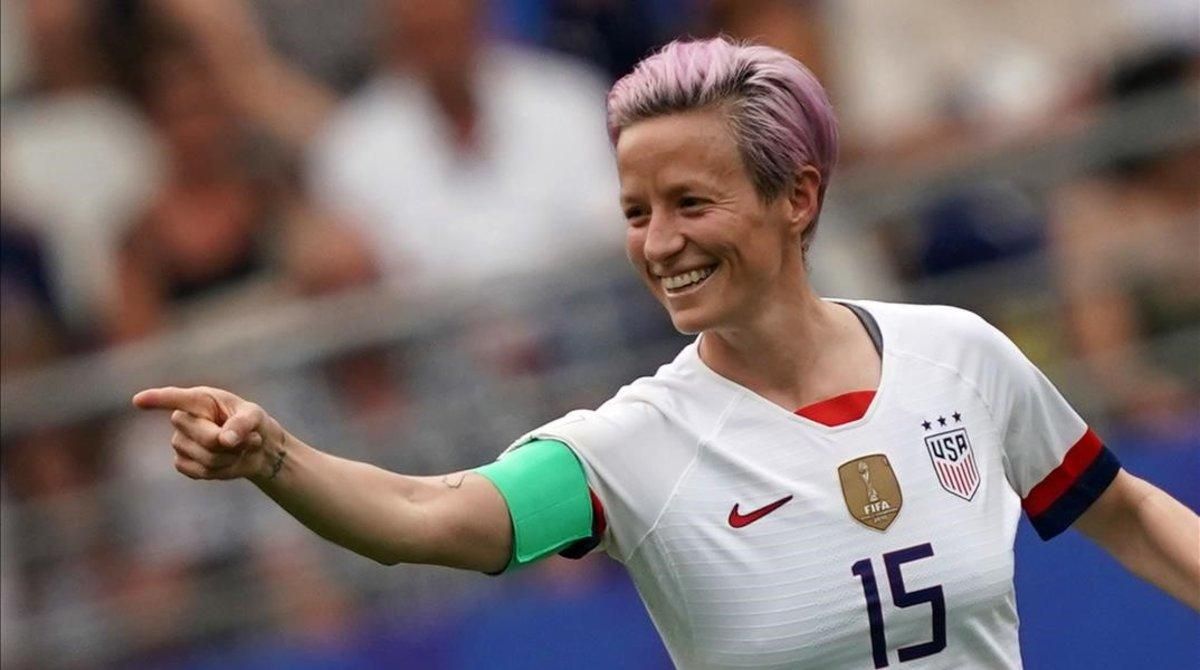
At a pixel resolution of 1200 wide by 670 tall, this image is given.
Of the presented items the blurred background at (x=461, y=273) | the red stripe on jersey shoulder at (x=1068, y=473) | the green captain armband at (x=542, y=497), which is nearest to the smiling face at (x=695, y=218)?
the green captain armband at (x=542, y=497)

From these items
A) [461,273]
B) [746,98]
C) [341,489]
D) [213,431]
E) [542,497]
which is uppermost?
[746,98]

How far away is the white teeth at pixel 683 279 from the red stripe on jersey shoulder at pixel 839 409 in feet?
1.01

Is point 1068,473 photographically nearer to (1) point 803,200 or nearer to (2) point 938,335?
(2) point 938,335

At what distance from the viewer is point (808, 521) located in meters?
4.12

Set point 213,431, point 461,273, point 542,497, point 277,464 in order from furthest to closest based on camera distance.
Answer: point 461,273, point 542,497, point 277,464, point 213,431

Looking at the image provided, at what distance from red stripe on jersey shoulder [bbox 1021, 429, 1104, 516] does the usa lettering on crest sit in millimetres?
244

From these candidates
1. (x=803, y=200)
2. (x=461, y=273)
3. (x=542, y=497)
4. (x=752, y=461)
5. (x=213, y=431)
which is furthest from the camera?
(x=461, y=273)

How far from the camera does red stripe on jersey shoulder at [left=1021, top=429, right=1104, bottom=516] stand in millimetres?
4449

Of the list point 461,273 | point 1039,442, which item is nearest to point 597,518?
point 1039,442

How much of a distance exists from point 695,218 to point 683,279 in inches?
4.3

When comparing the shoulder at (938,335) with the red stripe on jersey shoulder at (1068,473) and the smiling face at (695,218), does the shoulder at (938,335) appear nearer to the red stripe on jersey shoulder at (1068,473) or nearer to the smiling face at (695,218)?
the red stripe on jersey shoulder at (1068,473)

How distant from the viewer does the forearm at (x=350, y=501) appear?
3.72 meters

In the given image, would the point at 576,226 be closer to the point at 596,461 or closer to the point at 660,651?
the point at 660,651

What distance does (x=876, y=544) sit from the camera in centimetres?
412
